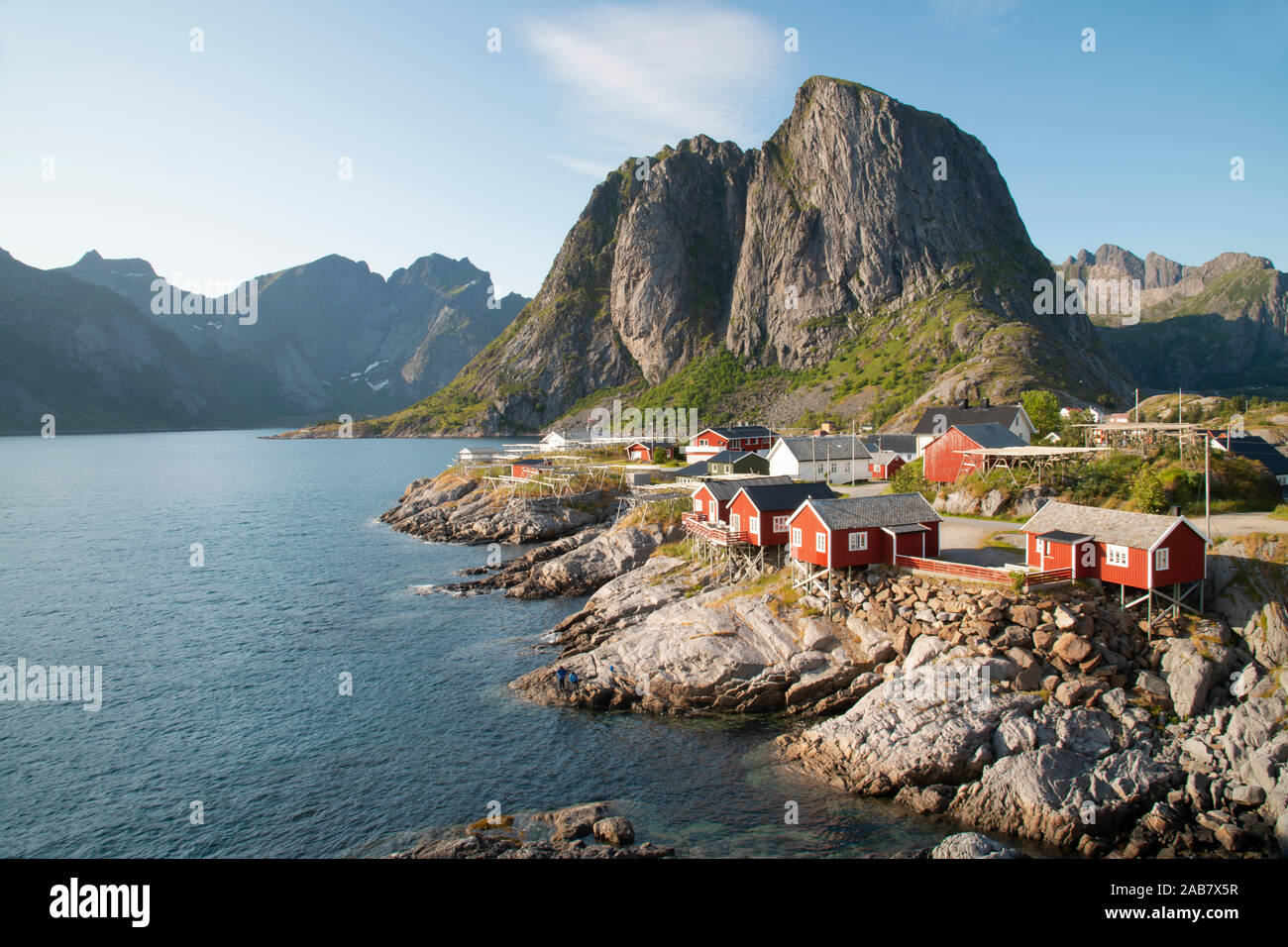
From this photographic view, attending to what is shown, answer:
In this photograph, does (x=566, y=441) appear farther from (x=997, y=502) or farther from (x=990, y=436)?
(x=997, y=502)

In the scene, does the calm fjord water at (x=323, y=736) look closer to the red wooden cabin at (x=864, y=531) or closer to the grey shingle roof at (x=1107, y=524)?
the red wooden cabin at (x=864, y=531)

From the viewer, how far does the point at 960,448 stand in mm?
58219

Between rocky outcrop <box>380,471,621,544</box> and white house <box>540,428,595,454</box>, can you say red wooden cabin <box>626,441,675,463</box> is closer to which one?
white house <box>540,428,595,454</box>

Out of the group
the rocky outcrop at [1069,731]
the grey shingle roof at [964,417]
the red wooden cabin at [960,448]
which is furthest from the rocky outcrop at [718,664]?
the grey shingle roof at [964,417]

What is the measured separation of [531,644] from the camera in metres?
43.1

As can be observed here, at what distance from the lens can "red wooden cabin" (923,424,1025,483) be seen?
5750 centimetres

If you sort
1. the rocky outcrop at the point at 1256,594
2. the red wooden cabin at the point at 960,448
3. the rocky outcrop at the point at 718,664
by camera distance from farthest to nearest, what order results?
the red wooden cabin at the point at 960,448 → the rocky outcrop at the point at 718,664 → the rocky outcrop at the point at 1256,594

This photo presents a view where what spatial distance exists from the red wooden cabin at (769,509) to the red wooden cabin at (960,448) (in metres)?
18.8

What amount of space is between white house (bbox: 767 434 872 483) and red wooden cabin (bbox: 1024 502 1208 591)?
113ft

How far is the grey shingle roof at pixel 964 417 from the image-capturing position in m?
71.9

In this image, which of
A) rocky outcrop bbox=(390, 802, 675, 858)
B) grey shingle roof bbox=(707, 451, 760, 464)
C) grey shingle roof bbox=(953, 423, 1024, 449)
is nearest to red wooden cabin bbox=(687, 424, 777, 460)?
grey shingle roof bbox=(707, 451, 760, 464)
